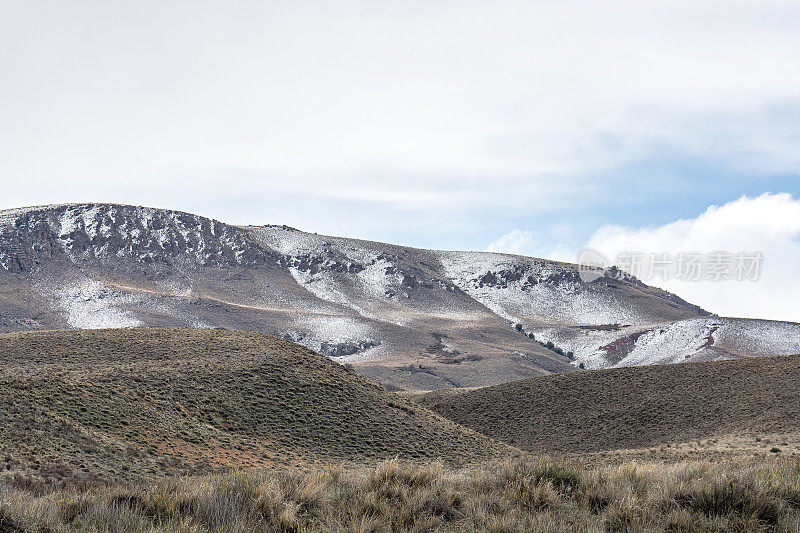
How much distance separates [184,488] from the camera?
27.5 ft

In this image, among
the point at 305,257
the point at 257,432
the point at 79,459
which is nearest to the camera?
the point at 79,459

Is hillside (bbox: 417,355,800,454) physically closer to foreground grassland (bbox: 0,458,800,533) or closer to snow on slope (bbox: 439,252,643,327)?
foreground grassland (bbox: 0,458,800,533)

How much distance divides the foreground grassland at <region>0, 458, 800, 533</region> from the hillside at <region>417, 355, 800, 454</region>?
1256 inches

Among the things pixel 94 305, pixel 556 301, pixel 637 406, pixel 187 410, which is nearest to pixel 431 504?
pixel 187 410

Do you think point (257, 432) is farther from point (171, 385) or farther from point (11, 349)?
point (11, 349)

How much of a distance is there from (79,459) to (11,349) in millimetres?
26244

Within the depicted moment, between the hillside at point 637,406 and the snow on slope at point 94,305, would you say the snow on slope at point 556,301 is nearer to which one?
the snow on slope at point 94,305

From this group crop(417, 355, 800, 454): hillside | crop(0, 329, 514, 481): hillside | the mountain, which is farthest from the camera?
the mountain

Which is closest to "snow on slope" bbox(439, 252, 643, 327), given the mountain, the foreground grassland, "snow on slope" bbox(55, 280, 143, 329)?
the mountain

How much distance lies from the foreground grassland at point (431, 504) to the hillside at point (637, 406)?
3189cm

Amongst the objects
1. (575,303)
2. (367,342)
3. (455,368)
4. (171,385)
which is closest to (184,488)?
(171,385)

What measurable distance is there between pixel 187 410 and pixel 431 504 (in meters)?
29.2

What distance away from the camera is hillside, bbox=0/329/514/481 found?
24891 mm

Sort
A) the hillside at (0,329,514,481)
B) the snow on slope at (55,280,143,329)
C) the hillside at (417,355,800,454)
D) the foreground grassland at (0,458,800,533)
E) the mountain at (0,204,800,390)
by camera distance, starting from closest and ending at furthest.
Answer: the foreground grassland at (0,458,800,533), the hillside at (0,329,514,481), the hillside at (417,355,800,454), the mountain at (0,204,800,390), the snow on slope at (55,280,143,329)
